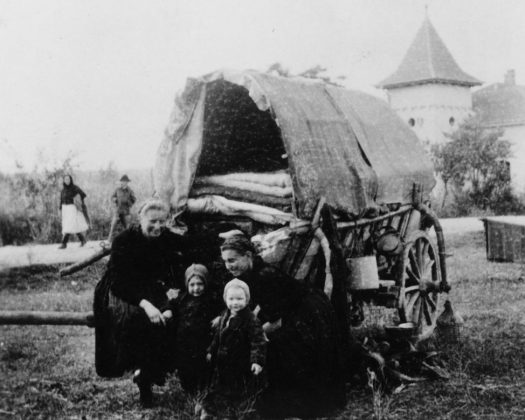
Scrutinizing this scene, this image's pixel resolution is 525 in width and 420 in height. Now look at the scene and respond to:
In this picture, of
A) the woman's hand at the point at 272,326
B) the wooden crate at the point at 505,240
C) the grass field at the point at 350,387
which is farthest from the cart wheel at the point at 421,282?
the wooden crate at the point at 505,240

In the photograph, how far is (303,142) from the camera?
5.53m

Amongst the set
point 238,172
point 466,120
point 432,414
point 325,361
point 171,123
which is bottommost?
point 432,414

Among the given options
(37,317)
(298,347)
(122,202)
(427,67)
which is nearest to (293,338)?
(298,347)

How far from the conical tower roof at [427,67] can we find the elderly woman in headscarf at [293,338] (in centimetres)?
2087

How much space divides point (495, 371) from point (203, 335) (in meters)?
2.67

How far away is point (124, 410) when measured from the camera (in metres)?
4.92

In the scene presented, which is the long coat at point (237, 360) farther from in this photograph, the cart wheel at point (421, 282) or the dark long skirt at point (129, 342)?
the cart wheel at point (421, 282)

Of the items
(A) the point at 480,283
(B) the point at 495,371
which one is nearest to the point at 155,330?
(B) the point at 495,371

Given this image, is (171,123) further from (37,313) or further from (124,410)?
(124,410)

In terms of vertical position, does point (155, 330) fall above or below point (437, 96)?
below

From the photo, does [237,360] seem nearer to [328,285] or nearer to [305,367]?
[305,367]

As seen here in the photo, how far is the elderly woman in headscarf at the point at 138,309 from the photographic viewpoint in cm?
488

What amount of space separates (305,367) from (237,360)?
19.3 inches

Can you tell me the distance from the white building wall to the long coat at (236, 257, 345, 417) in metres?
23.0
